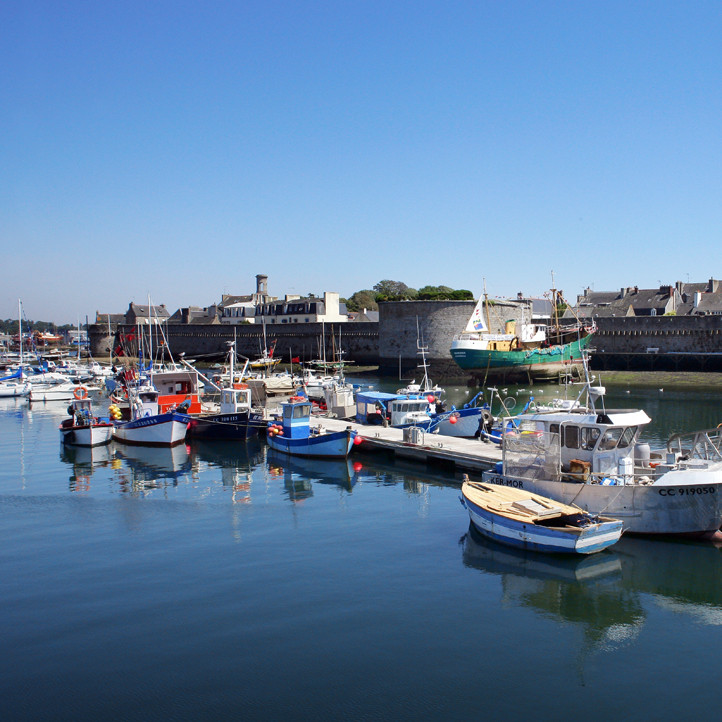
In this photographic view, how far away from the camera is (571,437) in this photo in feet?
55.3

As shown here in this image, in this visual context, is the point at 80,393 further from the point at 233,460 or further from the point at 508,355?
the point at 508,355

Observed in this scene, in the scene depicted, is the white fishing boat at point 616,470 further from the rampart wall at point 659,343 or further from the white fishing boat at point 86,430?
the rampart wall at point 659,343

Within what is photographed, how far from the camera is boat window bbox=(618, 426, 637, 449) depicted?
649 inches

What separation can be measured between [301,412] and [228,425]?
5.18 metres

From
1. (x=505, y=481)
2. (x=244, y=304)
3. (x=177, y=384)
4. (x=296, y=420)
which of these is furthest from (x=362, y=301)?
(x=505, y=481)

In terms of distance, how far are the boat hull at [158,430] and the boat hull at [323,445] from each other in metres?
5.29

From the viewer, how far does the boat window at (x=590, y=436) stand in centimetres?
1645

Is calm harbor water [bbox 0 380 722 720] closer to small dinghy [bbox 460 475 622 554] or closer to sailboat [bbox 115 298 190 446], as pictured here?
small dinghy [bbox 460 475 622 554]

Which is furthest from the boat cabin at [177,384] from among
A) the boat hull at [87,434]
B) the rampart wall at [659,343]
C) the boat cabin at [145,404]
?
the rampart wall at [659,343]

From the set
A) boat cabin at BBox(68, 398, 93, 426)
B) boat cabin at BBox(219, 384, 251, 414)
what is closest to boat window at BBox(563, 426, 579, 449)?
boat cabin at BBox(219, 384, 251, 414)

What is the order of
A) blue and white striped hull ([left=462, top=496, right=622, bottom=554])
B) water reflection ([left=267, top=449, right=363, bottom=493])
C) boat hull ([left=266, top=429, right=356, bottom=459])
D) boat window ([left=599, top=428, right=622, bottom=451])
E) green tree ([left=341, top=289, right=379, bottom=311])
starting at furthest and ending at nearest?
green tree ([left=341, top=289, right=379, bottom=311]), boat hull ([left=266, top=429, right=356, bottom=459]), water reflection ([left=267, top=449, right=363, bottom=493]), boat window ([left=599, top=428, right=622, bottom=451]), blue and white striped hull ([left=462, top=496, right=622, bottom=554])

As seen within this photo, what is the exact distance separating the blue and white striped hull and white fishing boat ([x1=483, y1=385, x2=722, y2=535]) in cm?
131

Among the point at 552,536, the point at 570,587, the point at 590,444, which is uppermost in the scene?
the point at 590,444

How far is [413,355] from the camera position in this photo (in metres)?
63.4
